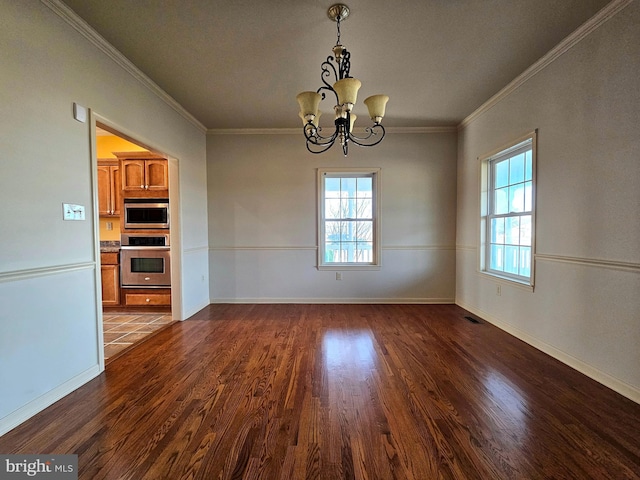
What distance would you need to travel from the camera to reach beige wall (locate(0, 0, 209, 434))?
67.6 inches

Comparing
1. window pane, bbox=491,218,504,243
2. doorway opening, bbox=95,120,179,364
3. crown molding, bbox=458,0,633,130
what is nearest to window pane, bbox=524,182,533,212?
window pane, bbox=491,218,504,243

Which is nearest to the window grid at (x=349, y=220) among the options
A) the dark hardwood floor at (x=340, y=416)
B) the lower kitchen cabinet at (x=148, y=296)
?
the dark hardwood floor at (x=340, y=416)

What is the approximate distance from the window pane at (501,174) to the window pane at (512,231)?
455 millimetres

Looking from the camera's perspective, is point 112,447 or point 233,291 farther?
point 233,291

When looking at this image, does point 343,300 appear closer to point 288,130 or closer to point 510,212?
point 510,212

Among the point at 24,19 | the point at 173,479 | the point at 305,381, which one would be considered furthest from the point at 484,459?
the point at 24,19

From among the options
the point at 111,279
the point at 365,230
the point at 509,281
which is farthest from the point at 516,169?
the point at 111,279

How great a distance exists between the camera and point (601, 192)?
219 centimetres

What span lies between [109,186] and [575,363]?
19.6 feet

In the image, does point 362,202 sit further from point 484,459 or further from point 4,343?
point 4,343

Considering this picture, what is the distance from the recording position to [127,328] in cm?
352

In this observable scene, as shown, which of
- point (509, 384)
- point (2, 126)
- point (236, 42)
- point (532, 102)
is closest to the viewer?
point (2, 126)

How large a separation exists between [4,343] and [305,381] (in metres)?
1.84

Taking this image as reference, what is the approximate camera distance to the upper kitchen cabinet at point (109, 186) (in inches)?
174
